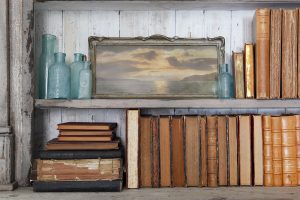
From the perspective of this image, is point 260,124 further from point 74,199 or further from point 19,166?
point 19,166

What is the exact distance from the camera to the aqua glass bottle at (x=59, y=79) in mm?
1726

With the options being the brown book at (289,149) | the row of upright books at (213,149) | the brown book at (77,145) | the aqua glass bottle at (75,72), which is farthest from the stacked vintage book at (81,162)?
the brown book at (289,149)

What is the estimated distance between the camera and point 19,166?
170cm

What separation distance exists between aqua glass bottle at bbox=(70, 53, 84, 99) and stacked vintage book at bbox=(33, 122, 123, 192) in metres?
0.24

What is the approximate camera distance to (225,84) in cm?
178

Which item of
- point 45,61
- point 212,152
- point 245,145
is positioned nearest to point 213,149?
point 212,152

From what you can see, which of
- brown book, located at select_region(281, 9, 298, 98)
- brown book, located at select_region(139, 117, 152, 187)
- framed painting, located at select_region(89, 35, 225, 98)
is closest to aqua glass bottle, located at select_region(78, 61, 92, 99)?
framed painting, located at select_region(89, 35, 225, 98)

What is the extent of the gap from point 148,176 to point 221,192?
0.32 m

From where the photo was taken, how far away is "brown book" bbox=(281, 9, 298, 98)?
1622 millimetres

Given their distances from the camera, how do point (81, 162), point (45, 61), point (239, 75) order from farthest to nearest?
point (45, 61) → point (239, 75) → point (81, 162)

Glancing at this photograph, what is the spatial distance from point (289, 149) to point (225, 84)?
1.35 feet

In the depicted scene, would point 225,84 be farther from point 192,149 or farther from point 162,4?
point 162,4

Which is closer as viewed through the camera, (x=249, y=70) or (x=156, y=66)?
(x=249, y=70)

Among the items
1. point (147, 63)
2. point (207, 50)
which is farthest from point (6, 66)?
point (207, 50)
